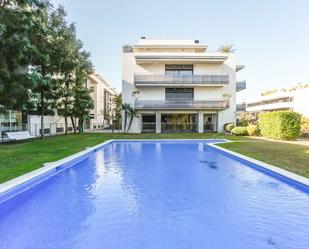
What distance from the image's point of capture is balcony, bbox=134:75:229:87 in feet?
87.2

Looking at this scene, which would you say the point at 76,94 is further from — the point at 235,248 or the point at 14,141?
the point at 235,248

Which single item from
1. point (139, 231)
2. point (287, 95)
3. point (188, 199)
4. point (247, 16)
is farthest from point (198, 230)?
point (287, 95)

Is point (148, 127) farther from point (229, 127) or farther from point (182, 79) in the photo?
point (229, 127)

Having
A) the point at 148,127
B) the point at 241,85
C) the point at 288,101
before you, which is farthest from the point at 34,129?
the point at 288,101

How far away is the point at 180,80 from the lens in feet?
87.9

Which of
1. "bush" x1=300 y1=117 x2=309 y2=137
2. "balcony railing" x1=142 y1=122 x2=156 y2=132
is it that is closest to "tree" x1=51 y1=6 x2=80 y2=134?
"balcony railing" x1=142 y1=122 x2=156 y2=132

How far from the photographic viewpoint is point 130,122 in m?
27.0

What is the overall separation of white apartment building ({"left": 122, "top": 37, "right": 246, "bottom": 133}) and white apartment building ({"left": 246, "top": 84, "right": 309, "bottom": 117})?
16676 millimetres

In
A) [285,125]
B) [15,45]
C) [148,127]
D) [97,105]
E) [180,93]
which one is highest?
[15,45]

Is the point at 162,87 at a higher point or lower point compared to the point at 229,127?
higher

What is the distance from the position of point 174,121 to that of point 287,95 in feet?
115

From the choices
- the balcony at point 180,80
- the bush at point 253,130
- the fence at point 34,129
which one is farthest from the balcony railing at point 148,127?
the bush at point 253,130

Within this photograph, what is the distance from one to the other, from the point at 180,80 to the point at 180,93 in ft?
6.35

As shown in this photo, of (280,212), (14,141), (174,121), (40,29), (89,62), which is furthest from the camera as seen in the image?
(174,121)
